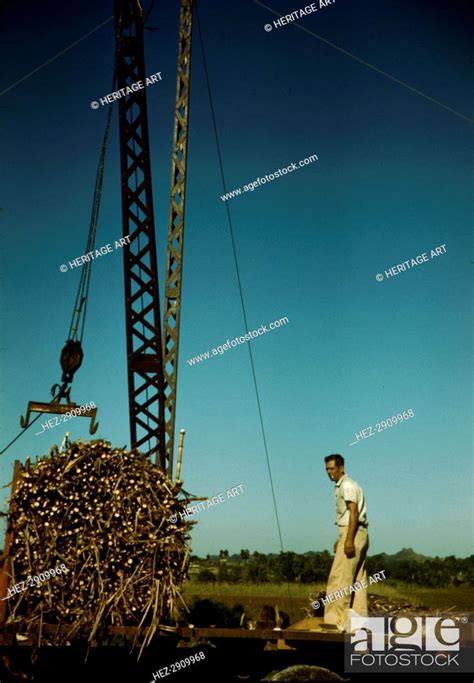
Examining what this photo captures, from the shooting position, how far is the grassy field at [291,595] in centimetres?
1235

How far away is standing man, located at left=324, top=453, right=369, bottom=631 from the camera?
6.82 m

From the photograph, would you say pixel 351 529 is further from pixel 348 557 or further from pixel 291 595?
pixel 291 595

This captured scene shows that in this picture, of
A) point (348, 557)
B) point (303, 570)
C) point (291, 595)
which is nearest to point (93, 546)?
point (348, 557)

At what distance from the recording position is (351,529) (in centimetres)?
693

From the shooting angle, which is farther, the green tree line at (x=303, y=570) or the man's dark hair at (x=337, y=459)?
the green tree line at (x=303, y=570)

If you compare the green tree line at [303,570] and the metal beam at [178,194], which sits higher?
the metal beam at [178,194]

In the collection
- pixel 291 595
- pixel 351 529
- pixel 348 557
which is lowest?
pixel 291 595

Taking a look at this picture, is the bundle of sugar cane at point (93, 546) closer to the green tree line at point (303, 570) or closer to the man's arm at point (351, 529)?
the man's arm at point (351, 529)

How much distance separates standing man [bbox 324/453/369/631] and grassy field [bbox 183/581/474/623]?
469 centimetres

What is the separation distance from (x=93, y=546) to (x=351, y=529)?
2.42 metres

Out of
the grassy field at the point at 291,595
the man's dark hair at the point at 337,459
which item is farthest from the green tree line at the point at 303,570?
the man's dark hair at the point at 337,459

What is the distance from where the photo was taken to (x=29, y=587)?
589 cm

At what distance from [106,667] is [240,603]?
661cm

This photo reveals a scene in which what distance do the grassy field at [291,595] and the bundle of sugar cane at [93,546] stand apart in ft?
19.0
